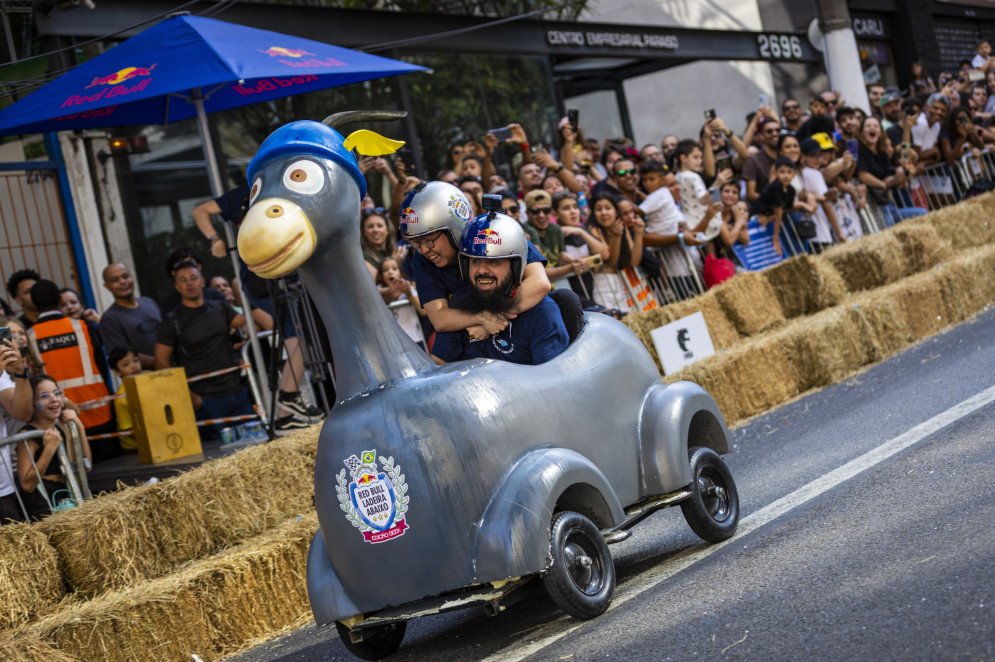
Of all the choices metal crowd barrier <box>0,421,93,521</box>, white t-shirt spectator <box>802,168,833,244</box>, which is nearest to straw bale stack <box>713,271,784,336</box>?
white t-shirt spectator <box>802,168,833,244</box>

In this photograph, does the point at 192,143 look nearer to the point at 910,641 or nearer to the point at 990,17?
the point at 910,641

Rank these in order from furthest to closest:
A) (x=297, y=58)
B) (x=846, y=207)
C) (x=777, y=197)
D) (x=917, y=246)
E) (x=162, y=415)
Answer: (x=846, y=207), (x=777, y=197), (x=917, y=246), (x=162, y=415), (x=297, y=58)

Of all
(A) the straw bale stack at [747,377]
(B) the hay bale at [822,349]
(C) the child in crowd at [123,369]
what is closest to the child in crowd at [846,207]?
(B) the hay bale at [822,349]

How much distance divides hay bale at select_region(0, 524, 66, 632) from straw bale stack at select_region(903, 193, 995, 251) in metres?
11.3

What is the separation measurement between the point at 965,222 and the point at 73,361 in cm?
1137

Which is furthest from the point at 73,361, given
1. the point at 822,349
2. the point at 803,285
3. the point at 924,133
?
the point at 924,133

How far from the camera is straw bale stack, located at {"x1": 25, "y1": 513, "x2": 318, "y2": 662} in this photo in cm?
608

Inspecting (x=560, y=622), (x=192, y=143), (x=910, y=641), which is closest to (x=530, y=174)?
(x=192, y=143)

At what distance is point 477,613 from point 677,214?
24.5ft

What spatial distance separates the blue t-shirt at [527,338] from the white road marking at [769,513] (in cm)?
121

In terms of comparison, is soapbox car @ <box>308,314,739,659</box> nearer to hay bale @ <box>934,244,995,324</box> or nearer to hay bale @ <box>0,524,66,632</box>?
hay bale @ <box>0,524,66,632</box>

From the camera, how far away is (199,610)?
6.43 m

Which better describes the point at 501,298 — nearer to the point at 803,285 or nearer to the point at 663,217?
the point at 663,217

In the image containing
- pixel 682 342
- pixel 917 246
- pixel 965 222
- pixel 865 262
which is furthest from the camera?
pixel 965 222
